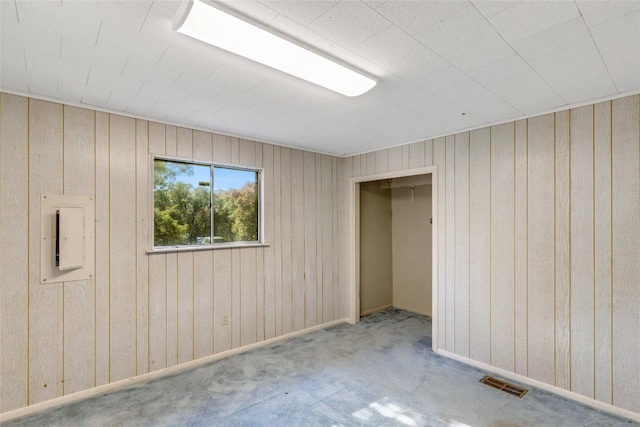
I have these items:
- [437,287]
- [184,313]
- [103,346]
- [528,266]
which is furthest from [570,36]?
[103,346]

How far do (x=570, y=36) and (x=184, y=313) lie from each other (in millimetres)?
3641

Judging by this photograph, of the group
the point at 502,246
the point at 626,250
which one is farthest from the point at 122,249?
the point at 626,250

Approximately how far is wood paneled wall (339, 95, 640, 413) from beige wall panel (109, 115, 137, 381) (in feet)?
10.1

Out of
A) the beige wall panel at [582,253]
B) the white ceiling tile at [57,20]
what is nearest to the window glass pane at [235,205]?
the white ceiling tile at [57,20]

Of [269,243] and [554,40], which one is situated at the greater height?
[554,40]

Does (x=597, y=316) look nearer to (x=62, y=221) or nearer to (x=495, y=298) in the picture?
(x=495, y=298)

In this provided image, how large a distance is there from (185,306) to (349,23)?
2927mm

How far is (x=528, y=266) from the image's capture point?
118 inches

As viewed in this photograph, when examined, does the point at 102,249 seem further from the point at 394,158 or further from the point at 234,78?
the point at 394,158

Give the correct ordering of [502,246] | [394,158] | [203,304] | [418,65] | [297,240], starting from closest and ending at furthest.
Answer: [418,65] < [502,246] < [203,304] < [394,158] < [297,240]

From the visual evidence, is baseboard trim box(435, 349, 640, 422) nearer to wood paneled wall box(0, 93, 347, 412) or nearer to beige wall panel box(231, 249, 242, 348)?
wood paneled wall box(0, 93, 347, 412)

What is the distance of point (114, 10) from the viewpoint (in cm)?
151

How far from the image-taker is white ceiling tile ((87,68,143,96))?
2176mm

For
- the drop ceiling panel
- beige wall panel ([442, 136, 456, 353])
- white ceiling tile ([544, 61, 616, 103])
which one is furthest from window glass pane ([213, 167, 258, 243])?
white ceiling tile ([544, 61, 616, 103])
